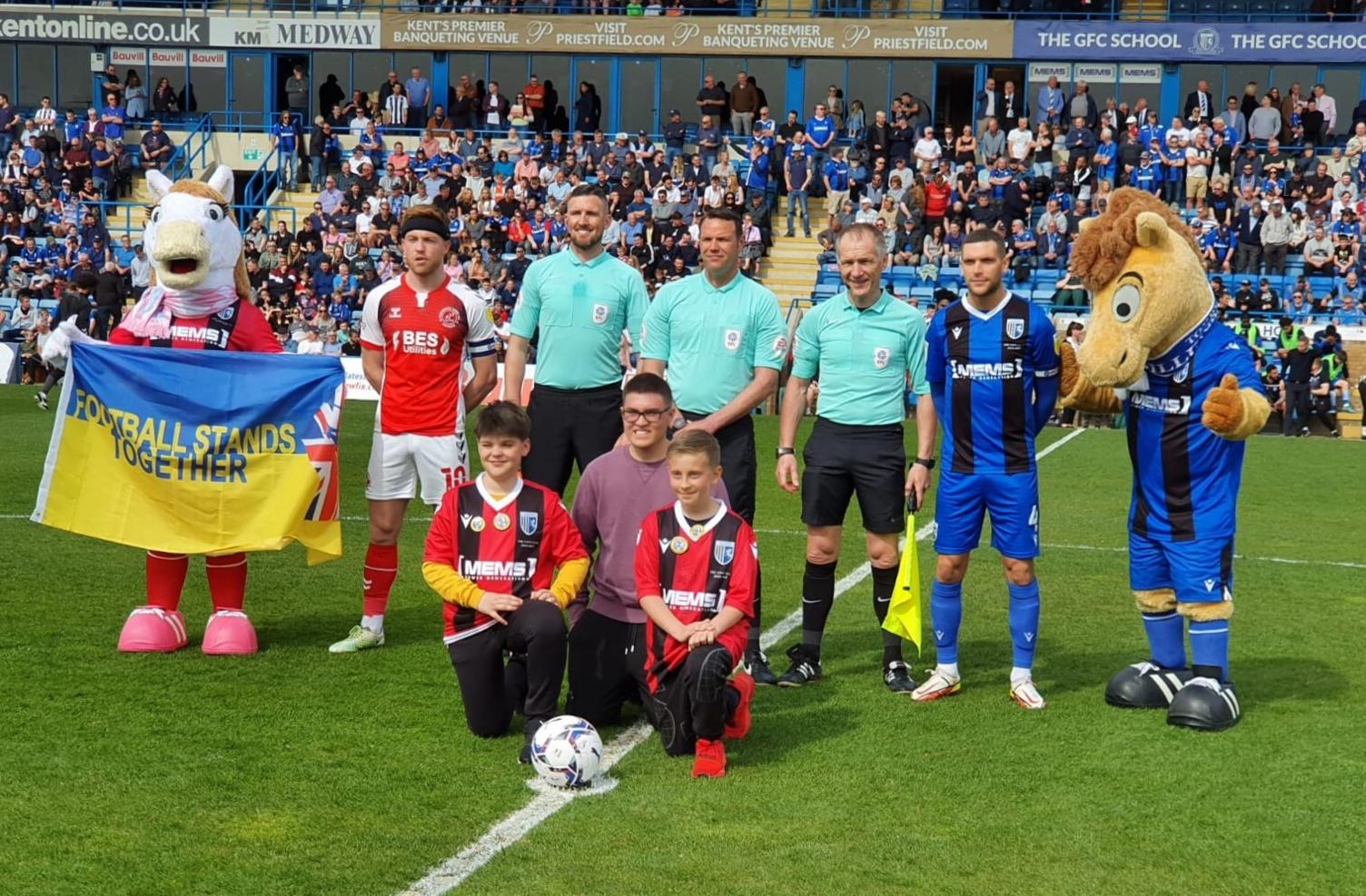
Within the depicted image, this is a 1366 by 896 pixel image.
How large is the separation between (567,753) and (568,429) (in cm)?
229

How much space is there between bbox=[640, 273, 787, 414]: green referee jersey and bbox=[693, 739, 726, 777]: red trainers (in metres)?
1.85

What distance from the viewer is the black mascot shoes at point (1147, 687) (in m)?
6.72

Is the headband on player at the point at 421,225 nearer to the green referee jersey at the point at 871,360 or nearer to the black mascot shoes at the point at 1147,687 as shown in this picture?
the green referee jersey at the point at 871,360

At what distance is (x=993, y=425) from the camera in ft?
21.8

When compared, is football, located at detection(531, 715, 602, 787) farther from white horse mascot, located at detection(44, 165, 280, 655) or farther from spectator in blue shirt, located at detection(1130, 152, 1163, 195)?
spectator in blue shirt, located at detection(1130, 152, 1163, 195)

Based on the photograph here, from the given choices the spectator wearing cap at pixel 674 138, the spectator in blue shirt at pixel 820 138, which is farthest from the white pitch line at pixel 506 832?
the spectator wearing cap at pixel 674 138

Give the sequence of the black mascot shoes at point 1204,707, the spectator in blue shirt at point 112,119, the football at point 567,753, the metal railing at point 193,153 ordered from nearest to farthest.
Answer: the football at point 567,753 < the black mascot shoes at point 1204,707 < the spectator in blue shirt at point 112,119 < the metal railing at point 193,153

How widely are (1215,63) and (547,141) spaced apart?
14.3 metres

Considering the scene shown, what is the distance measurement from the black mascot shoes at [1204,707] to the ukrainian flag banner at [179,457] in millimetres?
3958

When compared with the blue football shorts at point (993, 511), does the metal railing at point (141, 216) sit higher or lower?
higher

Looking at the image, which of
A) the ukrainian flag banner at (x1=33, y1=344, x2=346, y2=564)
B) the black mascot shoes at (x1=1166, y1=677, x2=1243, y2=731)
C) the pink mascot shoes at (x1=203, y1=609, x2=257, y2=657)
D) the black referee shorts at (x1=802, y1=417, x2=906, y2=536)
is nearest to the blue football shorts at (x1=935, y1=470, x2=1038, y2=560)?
the black referee shorts at (x1=802, y1=417, x2=906, y2=536)

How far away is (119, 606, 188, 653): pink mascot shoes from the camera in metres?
7.45

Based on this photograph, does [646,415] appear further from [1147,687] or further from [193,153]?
[193,153]

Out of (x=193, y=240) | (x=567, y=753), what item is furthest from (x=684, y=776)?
(x=193, y=240)
